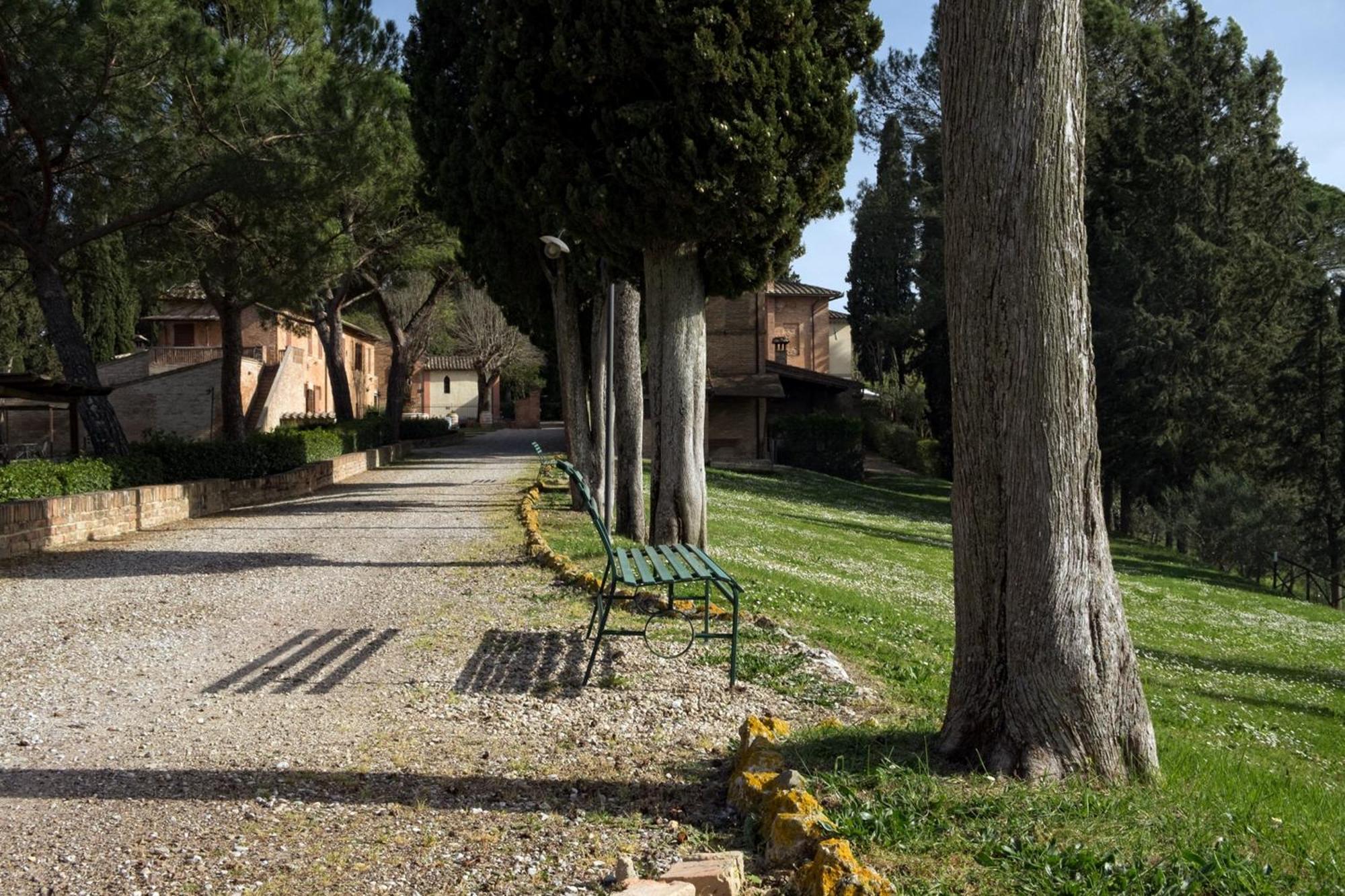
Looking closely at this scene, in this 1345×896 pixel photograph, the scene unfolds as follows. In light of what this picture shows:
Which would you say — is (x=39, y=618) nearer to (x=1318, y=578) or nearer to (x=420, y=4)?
(x=420, y=4)

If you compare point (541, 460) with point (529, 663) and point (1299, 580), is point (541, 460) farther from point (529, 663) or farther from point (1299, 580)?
point (1299, 580)

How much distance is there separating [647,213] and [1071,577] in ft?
24.2

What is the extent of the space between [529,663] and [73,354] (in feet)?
47.2

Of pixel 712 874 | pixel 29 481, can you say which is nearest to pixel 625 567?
pixel 712 874

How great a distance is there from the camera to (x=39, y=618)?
8727 mm

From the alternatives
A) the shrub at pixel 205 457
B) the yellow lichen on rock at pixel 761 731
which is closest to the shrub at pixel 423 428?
the shrub at pixel 205 457

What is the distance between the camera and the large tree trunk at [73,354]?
17625 mm

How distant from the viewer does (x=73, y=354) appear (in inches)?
704

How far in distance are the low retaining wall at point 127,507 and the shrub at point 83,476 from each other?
21cm

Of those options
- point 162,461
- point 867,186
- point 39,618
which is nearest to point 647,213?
point 39,618

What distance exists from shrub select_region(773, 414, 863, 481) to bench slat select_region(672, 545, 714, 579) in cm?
3342

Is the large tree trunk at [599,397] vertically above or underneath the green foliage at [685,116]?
underneath

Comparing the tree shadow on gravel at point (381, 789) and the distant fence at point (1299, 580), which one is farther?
the distant fence at point (1299, 580)

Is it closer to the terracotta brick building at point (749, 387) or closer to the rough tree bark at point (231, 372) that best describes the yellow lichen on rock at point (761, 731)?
the rough tree bark at point (231, 372)
